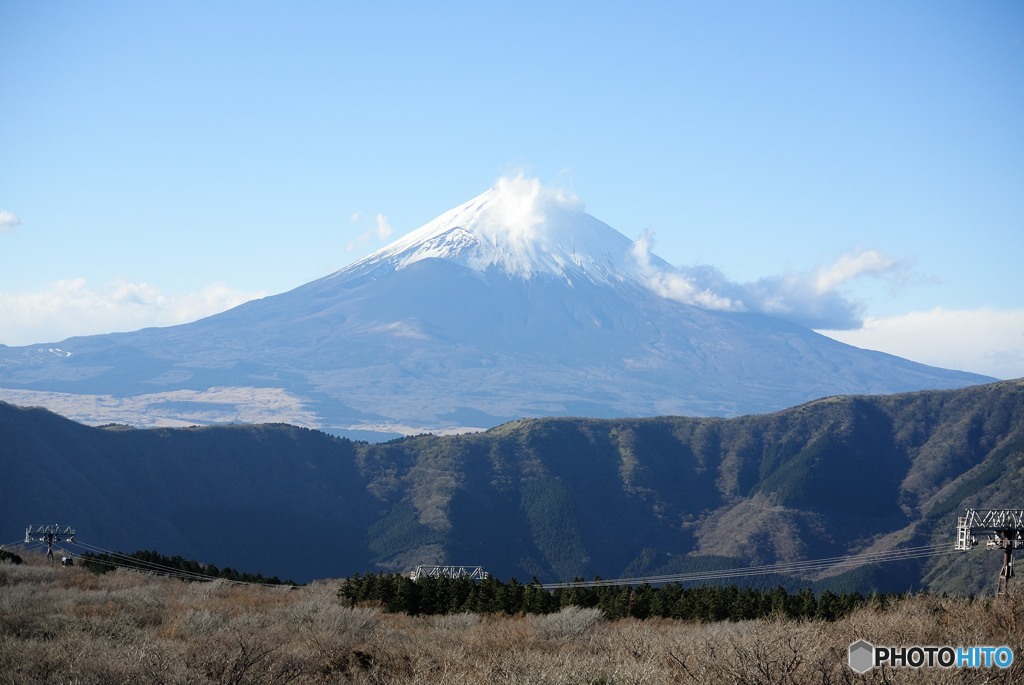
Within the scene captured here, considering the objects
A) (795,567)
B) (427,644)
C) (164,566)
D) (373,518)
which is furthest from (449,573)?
(373,518)

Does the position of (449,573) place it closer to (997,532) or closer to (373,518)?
(997,532)

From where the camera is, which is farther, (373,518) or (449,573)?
(373,518)

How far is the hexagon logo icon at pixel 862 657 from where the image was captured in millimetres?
21250

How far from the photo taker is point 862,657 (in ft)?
71.8

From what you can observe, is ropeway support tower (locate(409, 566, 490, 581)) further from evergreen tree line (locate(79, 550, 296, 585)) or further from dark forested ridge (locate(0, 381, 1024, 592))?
dark forested ridge (locate(0, 381, 1024, 592))

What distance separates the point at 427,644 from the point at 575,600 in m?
21.4

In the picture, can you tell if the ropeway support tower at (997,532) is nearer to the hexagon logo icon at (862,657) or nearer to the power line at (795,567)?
the hexagon logo icon at (862,657)

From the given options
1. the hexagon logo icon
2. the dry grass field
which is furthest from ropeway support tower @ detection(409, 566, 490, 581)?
the hexagon logo icon

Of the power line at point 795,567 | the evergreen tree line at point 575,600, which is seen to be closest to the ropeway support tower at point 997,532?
the evergreen tree line at point 575,600

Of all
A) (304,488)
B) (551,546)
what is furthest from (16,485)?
(551,546)

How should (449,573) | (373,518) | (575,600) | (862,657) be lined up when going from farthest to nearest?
(373,518)
(449,573)
(575,600)
(862,657)

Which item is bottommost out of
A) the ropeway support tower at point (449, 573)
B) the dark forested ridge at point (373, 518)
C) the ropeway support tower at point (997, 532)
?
the dark forested ridge at point (373, 518)

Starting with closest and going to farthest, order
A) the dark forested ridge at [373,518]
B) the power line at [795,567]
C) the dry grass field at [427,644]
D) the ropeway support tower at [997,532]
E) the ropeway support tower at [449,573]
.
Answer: the dry grass field at [427,644] → the ropeway support tower at [997,532] → the ropeway support tower at [449,573] → the dark forested ridge at [373,518] → the power line at [795,567]

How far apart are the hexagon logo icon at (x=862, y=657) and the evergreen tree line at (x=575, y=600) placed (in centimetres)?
2730
